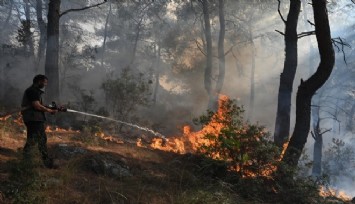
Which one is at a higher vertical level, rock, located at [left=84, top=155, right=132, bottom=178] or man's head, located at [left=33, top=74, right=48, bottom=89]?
man's head, located at [left=33, top=74, right=48, bottom=89]

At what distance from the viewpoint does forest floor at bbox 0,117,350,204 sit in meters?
5.43

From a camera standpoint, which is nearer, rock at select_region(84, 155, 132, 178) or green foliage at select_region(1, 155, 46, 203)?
green foliage at select_region(1, 155, 46, 203)

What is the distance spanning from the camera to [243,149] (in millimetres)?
7965

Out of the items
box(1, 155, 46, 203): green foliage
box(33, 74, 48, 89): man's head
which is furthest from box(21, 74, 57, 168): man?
box(1, 155, 46, 203): green foliage

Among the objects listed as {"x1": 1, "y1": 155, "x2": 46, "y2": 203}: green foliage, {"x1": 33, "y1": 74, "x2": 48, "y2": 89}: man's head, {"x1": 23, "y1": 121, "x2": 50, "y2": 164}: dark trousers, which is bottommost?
{"x1": 1, "y1": 155, "x2": 46, "y2": 203}: green foliage

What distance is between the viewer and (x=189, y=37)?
35219 mm

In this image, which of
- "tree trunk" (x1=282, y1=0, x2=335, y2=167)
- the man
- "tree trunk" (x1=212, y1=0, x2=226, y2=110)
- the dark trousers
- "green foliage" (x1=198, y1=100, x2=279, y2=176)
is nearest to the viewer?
the dark trousers

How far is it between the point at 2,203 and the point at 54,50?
963cm

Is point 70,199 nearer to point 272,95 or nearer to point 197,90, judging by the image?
point 197,90

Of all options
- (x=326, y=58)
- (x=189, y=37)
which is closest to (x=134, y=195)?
(x=326, y=58)

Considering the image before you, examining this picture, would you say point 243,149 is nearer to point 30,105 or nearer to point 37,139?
point 37,139

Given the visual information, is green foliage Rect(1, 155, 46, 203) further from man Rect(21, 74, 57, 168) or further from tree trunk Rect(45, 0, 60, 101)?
tree trunk Rect(45, 0, 60, 101)

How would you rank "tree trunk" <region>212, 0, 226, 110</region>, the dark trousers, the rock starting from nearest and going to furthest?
the dark trousers
the rock
"tree trunk" <region>212, 0, 226, 110</region>

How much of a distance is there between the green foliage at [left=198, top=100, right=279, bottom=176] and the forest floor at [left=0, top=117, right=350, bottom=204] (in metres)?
0.44
